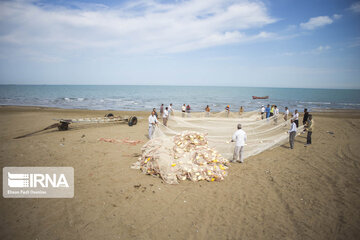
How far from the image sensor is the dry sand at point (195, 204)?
344 centimetres

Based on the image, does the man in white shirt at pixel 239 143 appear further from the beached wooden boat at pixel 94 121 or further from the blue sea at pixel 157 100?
the blue sea at pixel 157 100

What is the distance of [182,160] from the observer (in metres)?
5.51

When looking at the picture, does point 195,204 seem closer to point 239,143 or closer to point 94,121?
point 239,143

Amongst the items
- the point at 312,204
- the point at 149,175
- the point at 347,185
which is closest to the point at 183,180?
the point at 149,175

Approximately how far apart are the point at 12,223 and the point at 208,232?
13.0 feet

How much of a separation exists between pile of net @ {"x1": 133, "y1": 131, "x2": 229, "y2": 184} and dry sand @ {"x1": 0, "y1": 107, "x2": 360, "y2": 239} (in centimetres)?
27

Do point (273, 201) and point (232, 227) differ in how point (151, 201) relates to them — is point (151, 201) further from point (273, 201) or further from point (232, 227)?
point (273, 201)

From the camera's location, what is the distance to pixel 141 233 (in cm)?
338

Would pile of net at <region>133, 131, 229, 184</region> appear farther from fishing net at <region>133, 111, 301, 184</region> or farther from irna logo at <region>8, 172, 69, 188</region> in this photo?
irna logo at <region>8, 172, 69, 188</region>

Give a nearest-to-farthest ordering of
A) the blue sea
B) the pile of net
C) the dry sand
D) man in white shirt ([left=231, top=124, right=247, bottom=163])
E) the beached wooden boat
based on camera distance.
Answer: the dry sand
the pile of net
man in white shirt ([left=231, top=124, right=247, bottom=163])
the beached wooden boat
the blue sea

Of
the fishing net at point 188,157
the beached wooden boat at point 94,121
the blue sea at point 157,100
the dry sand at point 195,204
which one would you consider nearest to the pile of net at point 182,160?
the fishing net at point 188,157

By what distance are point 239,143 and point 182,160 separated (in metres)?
2.32

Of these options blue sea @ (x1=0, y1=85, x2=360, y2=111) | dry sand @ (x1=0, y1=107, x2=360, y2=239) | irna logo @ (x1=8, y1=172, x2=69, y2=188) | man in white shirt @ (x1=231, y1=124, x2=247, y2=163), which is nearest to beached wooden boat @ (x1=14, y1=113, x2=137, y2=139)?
dry sand @ (x1=0, y1=107, x2=360, y2=239)

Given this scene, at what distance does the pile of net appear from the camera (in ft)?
17.3
